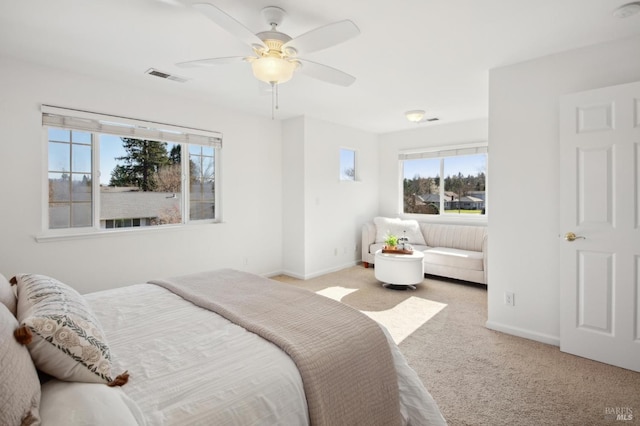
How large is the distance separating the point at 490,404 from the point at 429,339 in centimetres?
89

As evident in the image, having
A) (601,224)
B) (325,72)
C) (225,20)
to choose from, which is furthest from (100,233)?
(601,224)

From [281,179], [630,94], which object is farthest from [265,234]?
[630,94]

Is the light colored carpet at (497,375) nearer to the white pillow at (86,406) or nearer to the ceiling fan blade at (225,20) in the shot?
the white pillow at (86,406)

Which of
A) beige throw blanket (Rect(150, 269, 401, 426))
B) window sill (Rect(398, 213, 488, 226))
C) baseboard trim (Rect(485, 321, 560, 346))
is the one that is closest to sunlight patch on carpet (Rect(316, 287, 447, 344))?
baseboard trim (Rect(485, 321, 560, 346))

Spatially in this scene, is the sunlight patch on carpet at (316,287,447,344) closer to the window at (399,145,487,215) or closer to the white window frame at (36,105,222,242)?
the window at (399,145,487,215)

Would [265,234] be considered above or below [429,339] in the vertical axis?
above

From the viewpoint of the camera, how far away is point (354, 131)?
573 cm

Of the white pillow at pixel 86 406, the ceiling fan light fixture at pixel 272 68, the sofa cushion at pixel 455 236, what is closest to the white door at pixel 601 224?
the ceiling fan light fixture at pixel 272 68

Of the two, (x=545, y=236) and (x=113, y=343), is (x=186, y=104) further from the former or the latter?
(x=545, y=236)

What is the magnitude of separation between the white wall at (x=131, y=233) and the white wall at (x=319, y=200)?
0.87 ft

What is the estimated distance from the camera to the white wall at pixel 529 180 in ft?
8.77

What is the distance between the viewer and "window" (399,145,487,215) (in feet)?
17.5

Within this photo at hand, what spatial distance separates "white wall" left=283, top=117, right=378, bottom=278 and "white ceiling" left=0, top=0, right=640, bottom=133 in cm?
134

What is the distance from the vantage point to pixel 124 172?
3662 mm
